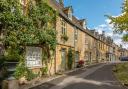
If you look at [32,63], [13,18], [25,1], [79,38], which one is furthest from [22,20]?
[79,38]

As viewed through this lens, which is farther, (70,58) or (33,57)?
(70,58)

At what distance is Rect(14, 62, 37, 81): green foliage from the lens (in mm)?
16648

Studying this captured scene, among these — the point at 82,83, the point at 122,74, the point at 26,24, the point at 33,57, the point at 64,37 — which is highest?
the point at 64,37

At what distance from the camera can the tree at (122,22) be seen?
25.6m

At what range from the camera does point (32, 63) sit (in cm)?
1980

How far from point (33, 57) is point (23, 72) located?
2748 millimetres

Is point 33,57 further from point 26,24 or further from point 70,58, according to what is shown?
point 70,58

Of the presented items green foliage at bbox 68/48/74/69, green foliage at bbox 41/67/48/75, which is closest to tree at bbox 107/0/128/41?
green foliage at bbox 68/48/74/69

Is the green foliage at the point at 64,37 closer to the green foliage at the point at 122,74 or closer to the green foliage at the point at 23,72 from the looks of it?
the green foliage at the point at 122,74

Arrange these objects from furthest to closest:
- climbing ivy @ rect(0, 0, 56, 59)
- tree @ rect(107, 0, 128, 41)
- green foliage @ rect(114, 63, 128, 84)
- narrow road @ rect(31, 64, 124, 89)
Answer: tree @ rect(107, 0, 128, 41) → green foliage @ rect(114, 63, 128, 84) → narrow road @ rect(31, 64, 124, 89) → climbing ivy @ rect(0, 0, 56, 59)

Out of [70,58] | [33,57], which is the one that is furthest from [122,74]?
[33,57]

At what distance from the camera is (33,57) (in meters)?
20.0

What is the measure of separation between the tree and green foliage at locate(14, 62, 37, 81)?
11.6 meters

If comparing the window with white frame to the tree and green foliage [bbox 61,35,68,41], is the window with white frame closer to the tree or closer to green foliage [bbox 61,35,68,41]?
green foliage [bbox 61,35,68,41]
